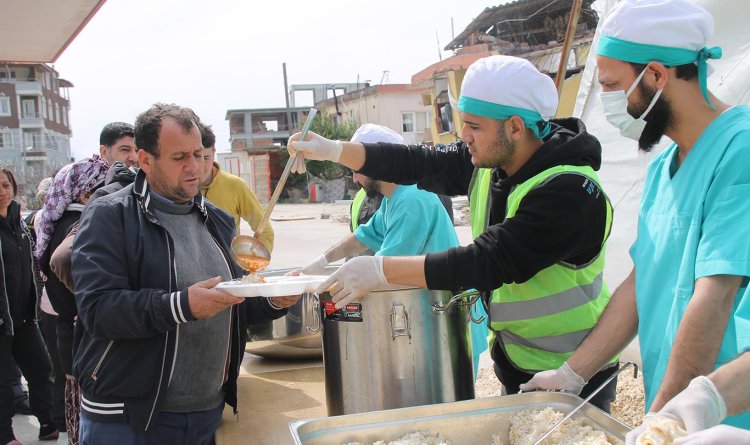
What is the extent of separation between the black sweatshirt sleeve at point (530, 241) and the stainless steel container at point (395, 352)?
0.86 ft

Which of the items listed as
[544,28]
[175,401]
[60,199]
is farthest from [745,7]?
[544,28]

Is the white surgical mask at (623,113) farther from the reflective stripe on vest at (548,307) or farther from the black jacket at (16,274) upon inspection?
the black jacket at (16,274)

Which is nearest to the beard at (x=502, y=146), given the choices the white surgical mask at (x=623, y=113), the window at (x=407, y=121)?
the white surgical mask at (x=623, y=113)

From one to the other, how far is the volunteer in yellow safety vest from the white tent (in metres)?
1.98

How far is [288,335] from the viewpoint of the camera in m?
3.43

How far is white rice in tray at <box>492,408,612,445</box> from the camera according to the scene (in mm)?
1548

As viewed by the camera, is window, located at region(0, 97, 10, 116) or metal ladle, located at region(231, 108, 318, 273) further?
window, located at region(0, 97, 10, 116)

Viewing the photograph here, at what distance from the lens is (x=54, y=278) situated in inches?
136

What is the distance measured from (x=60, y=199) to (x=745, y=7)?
3.86m

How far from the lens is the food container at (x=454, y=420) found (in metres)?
1.64

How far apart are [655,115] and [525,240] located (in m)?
0.47

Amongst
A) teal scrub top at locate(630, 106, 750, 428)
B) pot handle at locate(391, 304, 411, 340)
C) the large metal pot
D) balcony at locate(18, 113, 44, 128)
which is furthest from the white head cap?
balcony at locate(18, 113, 44, 128)

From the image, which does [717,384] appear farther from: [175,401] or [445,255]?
[175,401]

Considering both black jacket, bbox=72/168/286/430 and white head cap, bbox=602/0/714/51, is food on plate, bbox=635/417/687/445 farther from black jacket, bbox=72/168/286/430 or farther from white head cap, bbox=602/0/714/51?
black jacket, bbox=72/168/286/430
